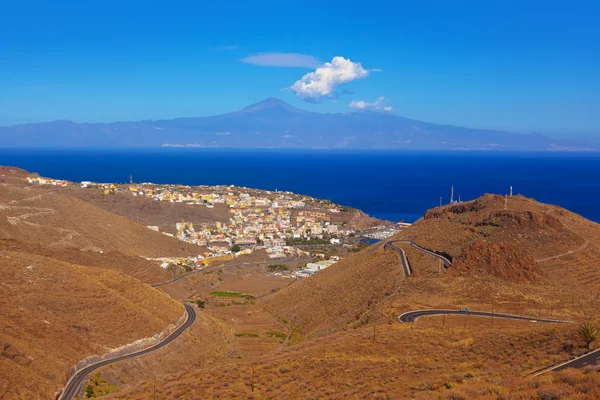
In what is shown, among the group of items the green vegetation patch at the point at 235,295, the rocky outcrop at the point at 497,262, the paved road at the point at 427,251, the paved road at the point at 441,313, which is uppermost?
the rocky outcrop at the point at 497,262

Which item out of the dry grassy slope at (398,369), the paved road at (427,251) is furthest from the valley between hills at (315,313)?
the paved road at (427,251)

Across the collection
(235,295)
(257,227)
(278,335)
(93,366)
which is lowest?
(235,295)

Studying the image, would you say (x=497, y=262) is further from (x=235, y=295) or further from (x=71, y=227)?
(x=71, y=227)

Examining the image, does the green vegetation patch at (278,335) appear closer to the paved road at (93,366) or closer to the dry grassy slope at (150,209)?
the paved road at (93,366)

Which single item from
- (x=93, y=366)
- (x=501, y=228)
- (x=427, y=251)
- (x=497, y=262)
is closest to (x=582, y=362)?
(x=497, y=262)

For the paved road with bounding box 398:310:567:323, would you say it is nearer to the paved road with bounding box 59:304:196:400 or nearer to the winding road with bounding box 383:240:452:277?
the winding road with bounding box 383:240:452:277

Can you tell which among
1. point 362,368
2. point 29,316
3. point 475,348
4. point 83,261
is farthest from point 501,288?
point 83,261
